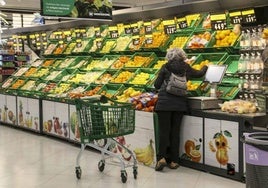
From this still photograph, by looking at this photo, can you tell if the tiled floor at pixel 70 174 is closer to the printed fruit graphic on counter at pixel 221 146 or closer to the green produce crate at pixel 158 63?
the printed fruit graphic on counter at pixel 221 146

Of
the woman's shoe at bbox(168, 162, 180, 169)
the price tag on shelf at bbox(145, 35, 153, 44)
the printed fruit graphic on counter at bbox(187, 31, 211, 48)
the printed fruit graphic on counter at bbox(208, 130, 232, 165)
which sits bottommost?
the woman's shoe at bbox(168, 162, 180, 169)

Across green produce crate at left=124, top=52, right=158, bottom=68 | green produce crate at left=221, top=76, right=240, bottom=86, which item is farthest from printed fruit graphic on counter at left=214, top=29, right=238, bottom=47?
green produce crate at left=124, top=52, right=158, bottom=68

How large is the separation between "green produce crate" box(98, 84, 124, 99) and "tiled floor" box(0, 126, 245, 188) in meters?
1.14

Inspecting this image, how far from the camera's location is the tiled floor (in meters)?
5.52

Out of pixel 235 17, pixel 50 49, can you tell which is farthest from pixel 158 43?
pixel 50 49

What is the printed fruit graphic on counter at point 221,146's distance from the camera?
561cm

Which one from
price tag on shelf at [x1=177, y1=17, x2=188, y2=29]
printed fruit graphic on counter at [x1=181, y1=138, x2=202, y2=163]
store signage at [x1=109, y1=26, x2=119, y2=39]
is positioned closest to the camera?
printed fruit graphic on counter at [x1=181, y1=138, x2=202, y2=163]

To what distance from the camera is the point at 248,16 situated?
652cm

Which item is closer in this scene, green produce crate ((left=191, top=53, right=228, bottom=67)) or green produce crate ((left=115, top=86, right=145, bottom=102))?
green produce crate ((left=191, top=53, right=228, bottom=67))

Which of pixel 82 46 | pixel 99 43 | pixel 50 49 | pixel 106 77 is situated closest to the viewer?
pixel 106 77

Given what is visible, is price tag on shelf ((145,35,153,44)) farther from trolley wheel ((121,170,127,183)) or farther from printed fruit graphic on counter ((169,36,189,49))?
trolley wheel ((121,170,127,183))

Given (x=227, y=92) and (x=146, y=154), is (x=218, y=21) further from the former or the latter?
(x=146, y=154)

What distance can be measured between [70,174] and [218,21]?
3335mm

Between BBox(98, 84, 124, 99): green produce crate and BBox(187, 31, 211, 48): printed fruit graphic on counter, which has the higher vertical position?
BBox(187, 31, 211, 48): printed fruit graphic on counter
